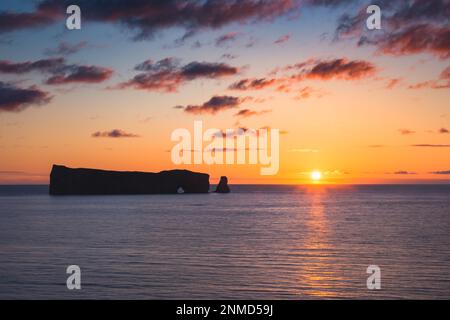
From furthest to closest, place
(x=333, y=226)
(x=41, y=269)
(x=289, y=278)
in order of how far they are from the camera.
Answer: (x=333, y=226)
(x=41, y=269)
(x=289, y=278)

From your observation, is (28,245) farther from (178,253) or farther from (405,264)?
(405,264)

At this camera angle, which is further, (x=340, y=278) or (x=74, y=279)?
(x=340, y=278)

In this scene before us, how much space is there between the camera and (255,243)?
183 feet

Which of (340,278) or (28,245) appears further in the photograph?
(28,245)

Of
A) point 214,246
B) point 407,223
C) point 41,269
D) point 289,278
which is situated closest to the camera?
point 289,278

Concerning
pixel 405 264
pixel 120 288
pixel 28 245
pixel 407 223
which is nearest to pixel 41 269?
pixel 120 288

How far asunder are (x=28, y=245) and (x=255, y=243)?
75.6 feet

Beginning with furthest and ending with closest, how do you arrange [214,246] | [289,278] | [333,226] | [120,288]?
1. [333,226]
2. [214,246]
3. [289,278]
4. [120,288]
